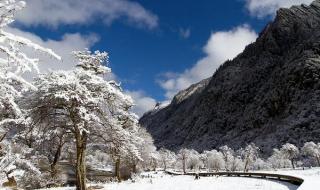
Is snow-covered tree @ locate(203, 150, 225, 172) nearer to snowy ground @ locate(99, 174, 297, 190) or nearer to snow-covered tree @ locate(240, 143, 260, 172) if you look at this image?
snow-covered tree @ locate(240, 143, 260, 172)

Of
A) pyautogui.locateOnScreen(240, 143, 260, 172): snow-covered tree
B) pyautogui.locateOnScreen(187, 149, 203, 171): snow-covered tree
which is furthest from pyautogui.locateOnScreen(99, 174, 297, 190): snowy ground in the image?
pyautogui.locateOnScreen(187, 149, 203, 171): snow-covered tree

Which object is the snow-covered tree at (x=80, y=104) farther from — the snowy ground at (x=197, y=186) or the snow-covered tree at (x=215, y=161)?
the snow-covered tree at (x=215, y=161)

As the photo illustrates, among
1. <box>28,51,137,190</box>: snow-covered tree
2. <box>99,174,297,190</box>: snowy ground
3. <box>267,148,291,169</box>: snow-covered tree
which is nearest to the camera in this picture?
<box>28,51,137,190</box>: snow-covered tree

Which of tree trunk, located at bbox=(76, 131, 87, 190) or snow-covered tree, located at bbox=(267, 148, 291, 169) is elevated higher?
snow-covered tree, located at bbox=(267, 148, 291, 169)

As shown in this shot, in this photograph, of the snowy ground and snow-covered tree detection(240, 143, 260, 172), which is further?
snow-covered tree detection(240, 143, 260, 172)

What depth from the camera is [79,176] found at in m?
27.2

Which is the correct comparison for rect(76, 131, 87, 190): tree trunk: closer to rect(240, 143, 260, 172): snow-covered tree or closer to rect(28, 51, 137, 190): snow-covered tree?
rect(28, 51, 137, 190): snow-covered tree

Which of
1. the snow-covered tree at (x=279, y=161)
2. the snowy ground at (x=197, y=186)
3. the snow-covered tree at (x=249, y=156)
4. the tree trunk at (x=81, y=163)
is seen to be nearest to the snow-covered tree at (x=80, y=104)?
the tree trunk at (x=81, y=163)

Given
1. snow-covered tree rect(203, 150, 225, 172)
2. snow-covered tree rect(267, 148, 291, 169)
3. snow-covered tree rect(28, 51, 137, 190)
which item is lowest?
snow-covered tree rect(28, 51, 137, 190)

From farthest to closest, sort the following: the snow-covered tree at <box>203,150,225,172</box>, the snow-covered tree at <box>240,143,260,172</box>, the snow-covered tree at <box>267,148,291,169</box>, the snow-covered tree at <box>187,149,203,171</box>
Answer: the snow-covered tree at <box>187,149,203,171</box> → the snow-covered tree at <box>203,150,225,172</box> → the snow-covered tree at <box>267,148,291,169</box> → the snow-covered tree at <box>240,143,260,172</box>

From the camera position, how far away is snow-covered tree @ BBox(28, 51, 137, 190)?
80.6 ft

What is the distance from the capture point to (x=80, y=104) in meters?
25.3

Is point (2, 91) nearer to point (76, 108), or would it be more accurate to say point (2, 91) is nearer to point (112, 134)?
point (76, 108)

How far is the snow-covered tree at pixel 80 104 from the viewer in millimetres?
24578
